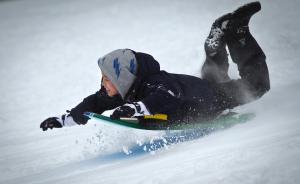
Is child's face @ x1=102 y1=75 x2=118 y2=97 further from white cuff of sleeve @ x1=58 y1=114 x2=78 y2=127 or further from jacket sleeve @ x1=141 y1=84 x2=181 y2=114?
white cuff of sleeve @ x1=58 y1=114 x2=78 y2=127

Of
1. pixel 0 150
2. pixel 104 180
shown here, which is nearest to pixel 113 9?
pixel 0 150

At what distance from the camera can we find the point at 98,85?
24.2 ft

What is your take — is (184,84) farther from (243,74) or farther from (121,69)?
(243,74)

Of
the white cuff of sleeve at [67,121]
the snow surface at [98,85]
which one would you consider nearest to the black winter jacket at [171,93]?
the snow surface at [98,85]

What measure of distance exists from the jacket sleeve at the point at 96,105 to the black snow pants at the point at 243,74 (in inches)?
43.2

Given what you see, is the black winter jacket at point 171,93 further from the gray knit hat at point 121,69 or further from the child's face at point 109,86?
the child's face at point 109,86

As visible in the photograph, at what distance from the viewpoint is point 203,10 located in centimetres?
1082

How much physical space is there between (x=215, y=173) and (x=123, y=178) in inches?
27.1

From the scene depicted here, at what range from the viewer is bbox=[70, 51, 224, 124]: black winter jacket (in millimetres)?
3570

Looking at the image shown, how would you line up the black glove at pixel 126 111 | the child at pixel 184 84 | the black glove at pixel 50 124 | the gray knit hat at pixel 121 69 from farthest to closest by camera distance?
the black glove at pixel 50 124
the gray knit hat at pixel 121 69
the child at pixel 184 84
the black glove at pixel 126 111

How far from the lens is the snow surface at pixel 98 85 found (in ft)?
8.78

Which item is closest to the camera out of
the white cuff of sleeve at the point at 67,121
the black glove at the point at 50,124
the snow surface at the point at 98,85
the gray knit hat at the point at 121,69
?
the snow surface at the point at 98,85

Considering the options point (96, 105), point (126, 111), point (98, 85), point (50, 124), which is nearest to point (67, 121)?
point (50, 124)

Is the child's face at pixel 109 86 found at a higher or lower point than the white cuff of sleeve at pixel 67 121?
higher
